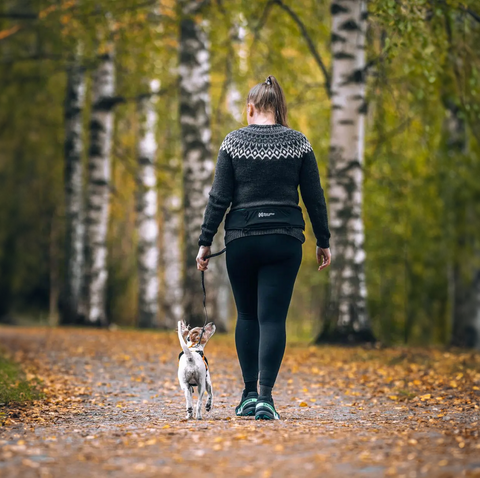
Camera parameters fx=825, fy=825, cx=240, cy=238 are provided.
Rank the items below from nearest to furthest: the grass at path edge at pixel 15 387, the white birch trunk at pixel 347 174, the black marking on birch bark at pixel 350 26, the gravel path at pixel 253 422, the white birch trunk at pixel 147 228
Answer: the gravel path at pixel 253 422
the grass at path edge at pixel 15 387
the white birch trunk at pixel 347 174
the black marking on birch bark at pixel 350 26
the white birch trunk at pixel 147 228

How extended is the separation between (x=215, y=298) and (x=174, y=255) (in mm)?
6773

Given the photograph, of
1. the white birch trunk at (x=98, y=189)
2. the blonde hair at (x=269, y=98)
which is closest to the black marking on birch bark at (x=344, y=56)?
the blonde hair at (x=269, y=98)

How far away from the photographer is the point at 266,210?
18.8 feet

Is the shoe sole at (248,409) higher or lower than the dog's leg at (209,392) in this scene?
lower

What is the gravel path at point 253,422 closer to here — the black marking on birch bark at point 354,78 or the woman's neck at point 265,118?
the woman's neck at point 265,118


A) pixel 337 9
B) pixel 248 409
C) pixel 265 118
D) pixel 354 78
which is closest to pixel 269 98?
pixel 265 118

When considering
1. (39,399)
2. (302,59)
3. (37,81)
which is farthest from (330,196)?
(37,81)

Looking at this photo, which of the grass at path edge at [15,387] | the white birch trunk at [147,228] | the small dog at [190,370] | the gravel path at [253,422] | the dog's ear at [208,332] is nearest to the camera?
the gravel path at [253,422]

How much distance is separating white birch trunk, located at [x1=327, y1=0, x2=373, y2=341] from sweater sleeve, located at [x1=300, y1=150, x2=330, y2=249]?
246 inches

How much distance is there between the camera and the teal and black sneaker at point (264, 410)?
5.70 meters

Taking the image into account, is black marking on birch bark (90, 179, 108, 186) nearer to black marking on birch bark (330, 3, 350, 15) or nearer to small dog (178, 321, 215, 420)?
black marking on birch bark (330, 3, 350, 15)

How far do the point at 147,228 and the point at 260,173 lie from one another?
1616 cm

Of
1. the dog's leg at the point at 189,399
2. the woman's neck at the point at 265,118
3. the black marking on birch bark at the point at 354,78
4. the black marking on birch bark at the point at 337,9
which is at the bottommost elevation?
the dog's leg at the point at 189,399

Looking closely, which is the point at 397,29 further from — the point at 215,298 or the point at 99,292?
the point at 99,292
